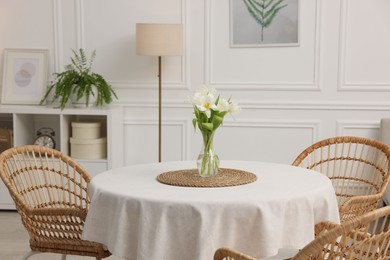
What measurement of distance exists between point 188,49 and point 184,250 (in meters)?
2.90

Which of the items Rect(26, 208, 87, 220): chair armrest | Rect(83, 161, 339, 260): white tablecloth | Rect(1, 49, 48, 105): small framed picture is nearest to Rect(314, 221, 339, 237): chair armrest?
Rect(83, 161, 339, 260): white tablecloth

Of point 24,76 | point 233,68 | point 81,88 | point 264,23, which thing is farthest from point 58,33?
point 264,23

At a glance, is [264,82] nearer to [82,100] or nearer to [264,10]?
[264,10]

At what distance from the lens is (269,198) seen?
215cm

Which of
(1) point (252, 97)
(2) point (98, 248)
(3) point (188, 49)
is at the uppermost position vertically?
(3) point (188, 49)

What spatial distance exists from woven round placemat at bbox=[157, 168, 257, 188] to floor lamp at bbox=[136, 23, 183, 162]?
6.28ft

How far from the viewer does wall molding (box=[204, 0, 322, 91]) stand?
4.61 meters

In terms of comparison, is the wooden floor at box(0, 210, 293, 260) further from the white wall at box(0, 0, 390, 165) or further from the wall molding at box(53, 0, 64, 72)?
the wall molding at box(53, 0, 64, 72)

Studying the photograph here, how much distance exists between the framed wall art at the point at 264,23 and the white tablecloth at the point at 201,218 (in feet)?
8.14

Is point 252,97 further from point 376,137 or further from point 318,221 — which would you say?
point 318,221

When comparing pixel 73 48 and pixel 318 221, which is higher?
pixel 73 48

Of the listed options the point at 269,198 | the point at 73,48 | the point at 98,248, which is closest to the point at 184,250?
the point at 269,198

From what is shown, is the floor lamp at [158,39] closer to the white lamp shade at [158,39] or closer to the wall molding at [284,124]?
the white lamp shade at [158,39]

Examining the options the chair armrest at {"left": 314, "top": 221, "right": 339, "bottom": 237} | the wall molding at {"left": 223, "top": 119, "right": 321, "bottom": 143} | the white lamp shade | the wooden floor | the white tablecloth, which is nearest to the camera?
the white tablecloth
